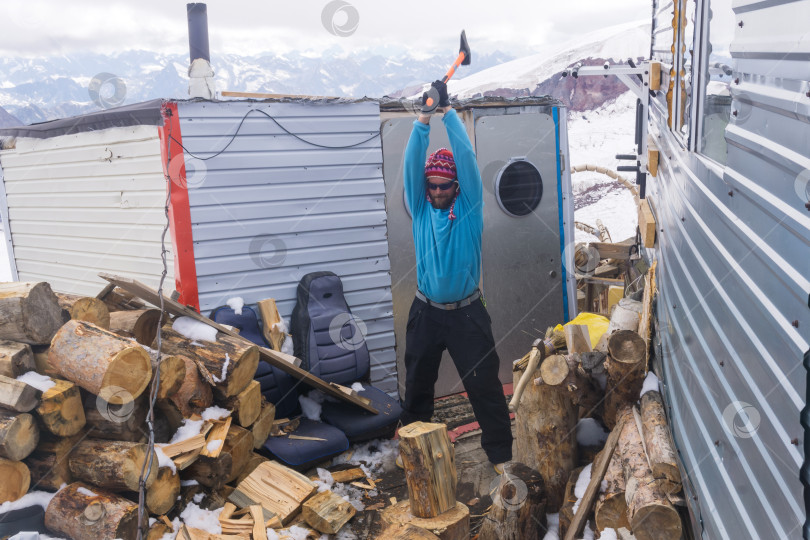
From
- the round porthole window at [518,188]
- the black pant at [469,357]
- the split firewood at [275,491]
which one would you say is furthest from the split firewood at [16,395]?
the round porthole window at [518,188]

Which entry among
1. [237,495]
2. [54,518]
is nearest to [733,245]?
[237,495]

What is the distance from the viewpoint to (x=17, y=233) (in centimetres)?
792

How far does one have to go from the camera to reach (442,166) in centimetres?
477

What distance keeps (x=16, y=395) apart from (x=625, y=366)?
3443 millimetres

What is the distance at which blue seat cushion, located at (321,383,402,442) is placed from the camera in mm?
5246

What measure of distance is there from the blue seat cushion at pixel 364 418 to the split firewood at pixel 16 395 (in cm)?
235

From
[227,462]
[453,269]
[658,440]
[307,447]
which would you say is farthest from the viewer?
[307,447]

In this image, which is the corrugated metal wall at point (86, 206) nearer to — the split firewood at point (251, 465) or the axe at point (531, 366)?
the split firewood at point (251, 465)

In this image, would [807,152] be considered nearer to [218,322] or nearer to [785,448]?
[785,448]

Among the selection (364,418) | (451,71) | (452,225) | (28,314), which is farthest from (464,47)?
(28,314)

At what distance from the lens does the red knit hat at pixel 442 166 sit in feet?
15.6

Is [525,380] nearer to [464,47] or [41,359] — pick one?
[464,47]

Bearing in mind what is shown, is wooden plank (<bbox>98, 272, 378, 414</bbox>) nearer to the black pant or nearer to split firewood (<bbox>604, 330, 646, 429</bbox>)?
the black pant

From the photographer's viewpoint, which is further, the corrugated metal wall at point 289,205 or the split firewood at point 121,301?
the corrugated metal wall at point 289,205
